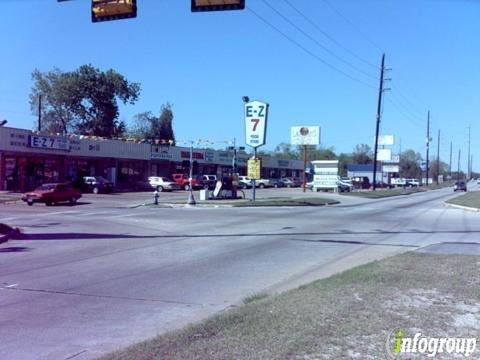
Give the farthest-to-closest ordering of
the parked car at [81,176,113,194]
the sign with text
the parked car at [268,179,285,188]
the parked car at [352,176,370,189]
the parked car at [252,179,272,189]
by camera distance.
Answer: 1. the parked car at [352,176,370,189]
2. the parked car at [268,179,285,188]
3. the parked car at [252,179,272,189]
4. the parked car at [81,176,113,194]
5. the sign with text

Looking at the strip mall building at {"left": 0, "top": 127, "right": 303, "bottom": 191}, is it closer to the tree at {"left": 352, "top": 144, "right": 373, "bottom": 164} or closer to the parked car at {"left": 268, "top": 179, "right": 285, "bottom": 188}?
the parked car at {"left": 268, "top": 179, "right": 285, "bottom": 188}

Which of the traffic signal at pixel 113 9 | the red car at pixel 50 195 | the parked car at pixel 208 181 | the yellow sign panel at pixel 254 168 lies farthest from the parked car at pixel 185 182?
the traffic signal at pixel 113 9

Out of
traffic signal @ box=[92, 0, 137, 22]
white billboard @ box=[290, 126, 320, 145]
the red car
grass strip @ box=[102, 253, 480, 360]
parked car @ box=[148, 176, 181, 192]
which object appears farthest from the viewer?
white billboard @ box=[290, 126, 320, 145]

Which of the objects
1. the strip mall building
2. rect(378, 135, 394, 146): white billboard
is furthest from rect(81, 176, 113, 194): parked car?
rect(378, 135, 394, 146): white billboard

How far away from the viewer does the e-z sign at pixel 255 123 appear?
3916cm

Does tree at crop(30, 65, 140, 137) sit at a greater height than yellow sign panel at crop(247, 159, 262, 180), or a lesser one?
greater

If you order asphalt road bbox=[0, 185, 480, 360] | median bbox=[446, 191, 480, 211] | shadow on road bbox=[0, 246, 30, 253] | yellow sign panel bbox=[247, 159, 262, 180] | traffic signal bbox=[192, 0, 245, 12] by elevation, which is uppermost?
traffic signal bbox=[192, 0, 245, 12]

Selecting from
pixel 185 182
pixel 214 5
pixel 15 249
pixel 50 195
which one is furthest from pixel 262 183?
pixel 214 5

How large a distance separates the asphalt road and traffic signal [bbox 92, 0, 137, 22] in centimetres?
559

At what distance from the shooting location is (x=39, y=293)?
8836mm

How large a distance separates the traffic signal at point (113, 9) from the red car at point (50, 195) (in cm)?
2471

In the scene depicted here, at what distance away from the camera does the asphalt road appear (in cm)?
678

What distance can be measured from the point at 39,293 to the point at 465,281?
6946mm

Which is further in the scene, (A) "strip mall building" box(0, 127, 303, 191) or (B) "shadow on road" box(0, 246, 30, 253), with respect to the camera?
(A) "strip mall building" box(0, 127, 303, 191)
